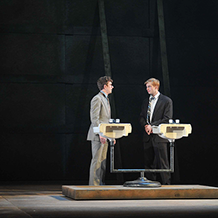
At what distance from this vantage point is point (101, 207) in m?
4.38

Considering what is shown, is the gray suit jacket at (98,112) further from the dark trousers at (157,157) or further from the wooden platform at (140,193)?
the wooden platform at (140,193)

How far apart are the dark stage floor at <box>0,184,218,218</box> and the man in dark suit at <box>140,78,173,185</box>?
2.92ft

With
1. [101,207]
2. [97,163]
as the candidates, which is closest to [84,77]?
[97,163]

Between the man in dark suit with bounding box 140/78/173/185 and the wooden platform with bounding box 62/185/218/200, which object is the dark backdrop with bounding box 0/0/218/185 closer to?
the man in dark suit with bounding box 140/78/173/185

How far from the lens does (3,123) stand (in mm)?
8188

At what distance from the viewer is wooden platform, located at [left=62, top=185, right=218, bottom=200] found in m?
5.05

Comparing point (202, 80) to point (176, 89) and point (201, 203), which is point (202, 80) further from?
point (201, 203)

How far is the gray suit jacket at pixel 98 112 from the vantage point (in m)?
5.86

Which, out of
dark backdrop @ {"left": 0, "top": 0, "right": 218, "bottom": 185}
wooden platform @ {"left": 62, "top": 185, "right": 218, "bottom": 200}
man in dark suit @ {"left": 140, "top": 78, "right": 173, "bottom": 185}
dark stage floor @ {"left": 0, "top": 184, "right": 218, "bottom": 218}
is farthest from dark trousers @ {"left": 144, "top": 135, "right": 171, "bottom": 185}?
dark backdrop @ {"left": 0, "top": 0, "right": 218, "bottom": 185}


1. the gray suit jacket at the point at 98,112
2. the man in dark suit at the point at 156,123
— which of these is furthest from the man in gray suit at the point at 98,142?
the man in dark suit at the point at 156,123

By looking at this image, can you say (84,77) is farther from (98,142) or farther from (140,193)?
(140,193)

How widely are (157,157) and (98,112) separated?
0.88 meters

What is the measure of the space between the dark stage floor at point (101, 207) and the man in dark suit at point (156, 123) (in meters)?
0.89

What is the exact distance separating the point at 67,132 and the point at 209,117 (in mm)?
2430
